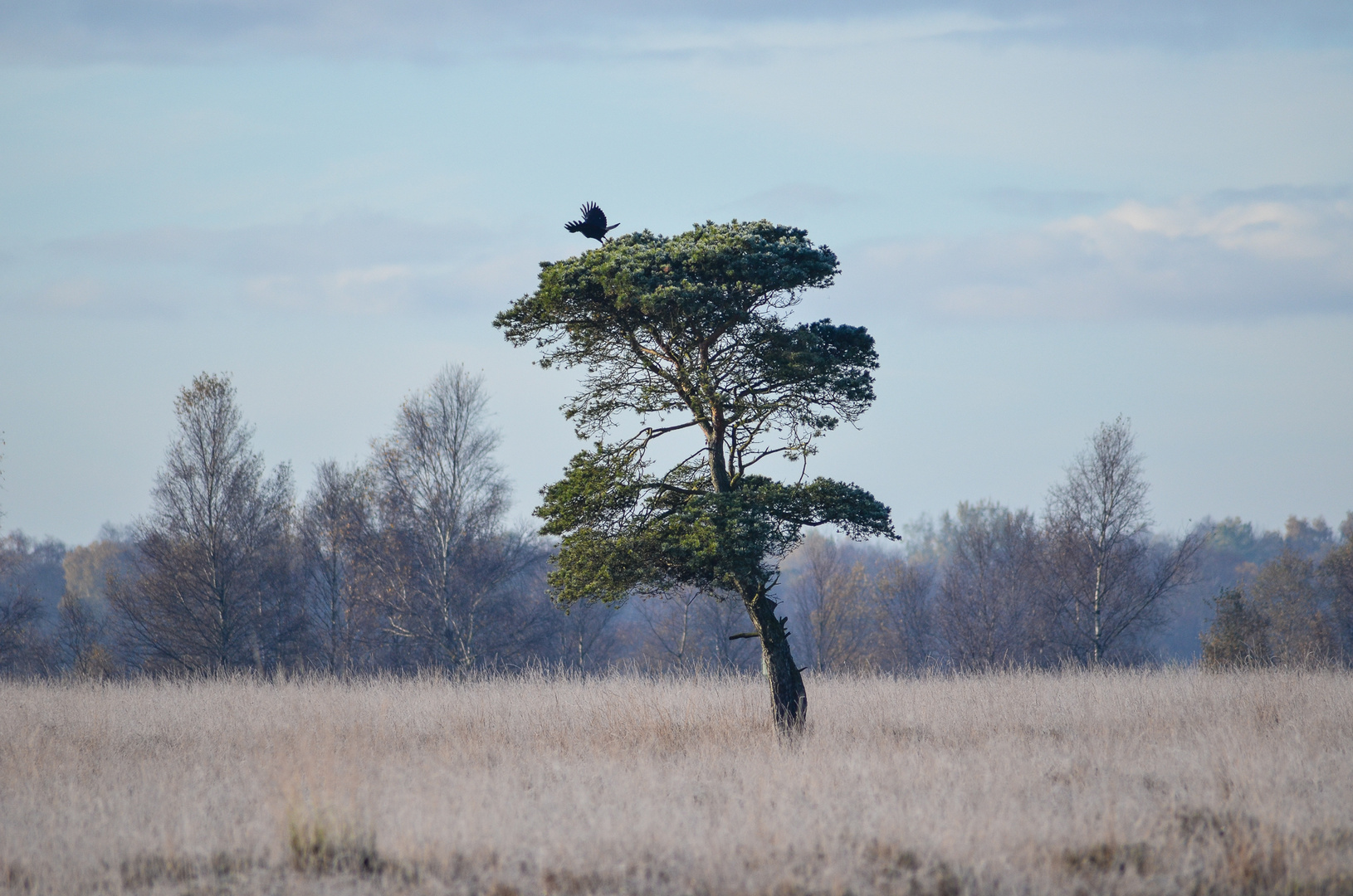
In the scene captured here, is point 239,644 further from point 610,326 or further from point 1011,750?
point 1011,750

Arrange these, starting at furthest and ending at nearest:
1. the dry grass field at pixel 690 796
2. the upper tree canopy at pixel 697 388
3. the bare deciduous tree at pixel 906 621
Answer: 1. the bare deciduous tree at pixel 906 621
2. the upper tree canopy at pixel 697 388
3. the dry grass field at pixel 690 796

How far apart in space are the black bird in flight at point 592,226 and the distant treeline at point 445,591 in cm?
1306

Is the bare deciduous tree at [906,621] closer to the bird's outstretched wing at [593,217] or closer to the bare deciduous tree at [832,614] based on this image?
the bare deciduous tree at [832,614]

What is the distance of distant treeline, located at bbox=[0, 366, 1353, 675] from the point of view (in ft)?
102

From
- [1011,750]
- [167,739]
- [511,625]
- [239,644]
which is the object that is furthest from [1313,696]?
[239,644]

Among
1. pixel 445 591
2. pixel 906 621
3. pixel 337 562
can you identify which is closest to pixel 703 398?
pixel 445 591

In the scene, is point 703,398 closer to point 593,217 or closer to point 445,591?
point 593,217

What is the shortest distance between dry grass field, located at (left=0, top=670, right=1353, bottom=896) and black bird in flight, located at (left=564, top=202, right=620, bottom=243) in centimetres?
674

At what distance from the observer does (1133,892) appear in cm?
674

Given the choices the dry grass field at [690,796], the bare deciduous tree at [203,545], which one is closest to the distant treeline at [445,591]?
the bare deciduous tree at [203,545]

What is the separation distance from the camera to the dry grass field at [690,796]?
7055 millimetres

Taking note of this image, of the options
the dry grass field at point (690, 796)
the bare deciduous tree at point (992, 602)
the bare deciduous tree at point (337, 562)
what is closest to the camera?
the dry grass field at point (690, 796)

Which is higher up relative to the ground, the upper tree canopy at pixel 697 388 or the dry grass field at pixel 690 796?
the upper tree canopy at pixel 697 388

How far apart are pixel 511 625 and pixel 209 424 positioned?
42.9ft
